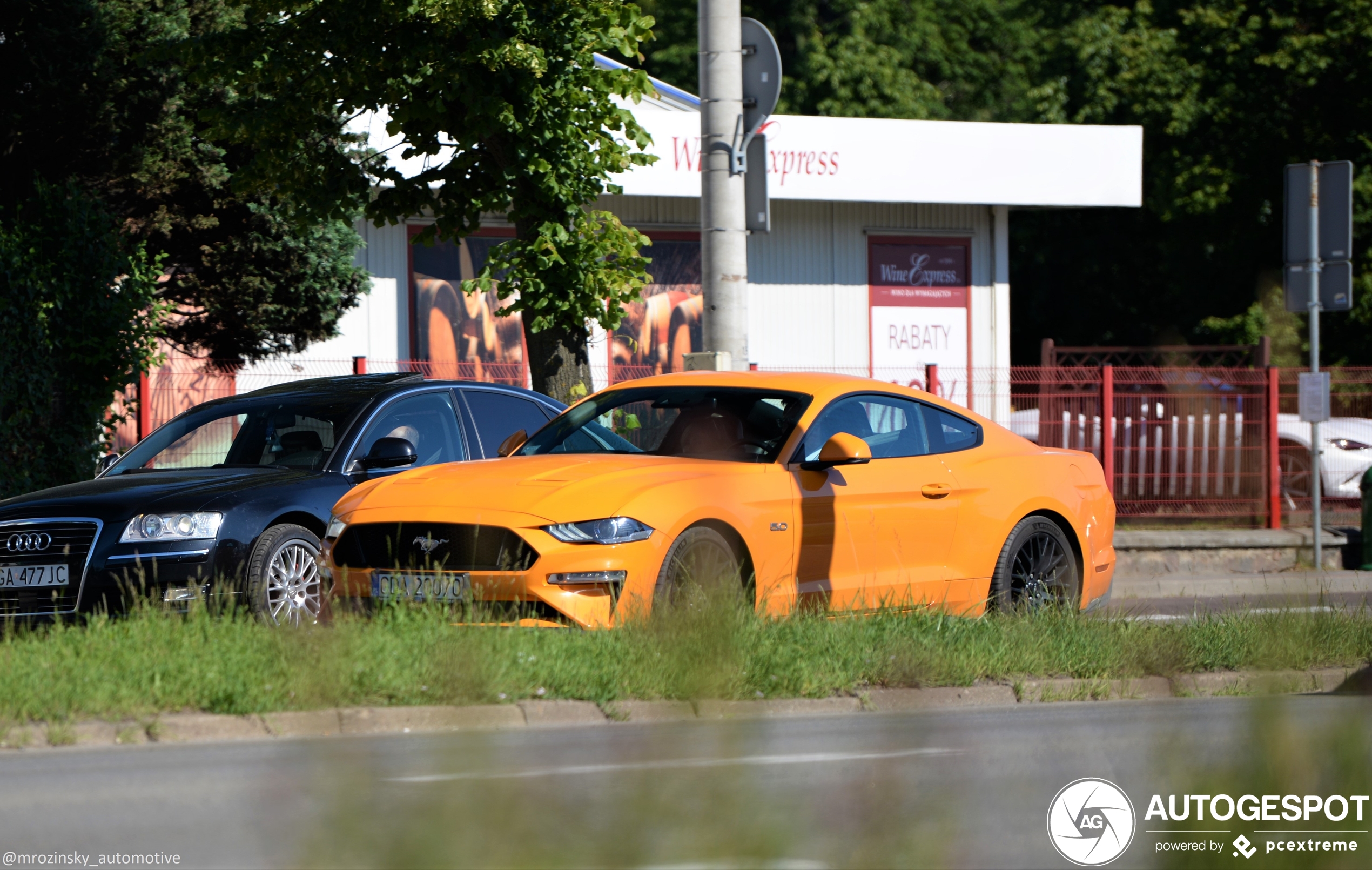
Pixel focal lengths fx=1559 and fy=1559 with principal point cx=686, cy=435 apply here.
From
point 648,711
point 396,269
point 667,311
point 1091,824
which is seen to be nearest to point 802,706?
point 648,711

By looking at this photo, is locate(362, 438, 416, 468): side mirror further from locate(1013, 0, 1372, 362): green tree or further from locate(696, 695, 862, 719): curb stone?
locate(1013, 0, 1372, 362): green tree

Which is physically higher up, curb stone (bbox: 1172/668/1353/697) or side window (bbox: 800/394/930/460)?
side window (bbox: 800/394/930/460)

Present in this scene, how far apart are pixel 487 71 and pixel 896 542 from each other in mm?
6129

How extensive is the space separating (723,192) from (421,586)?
514 centimetres

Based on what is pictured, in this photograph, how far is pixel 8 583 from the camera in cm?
842

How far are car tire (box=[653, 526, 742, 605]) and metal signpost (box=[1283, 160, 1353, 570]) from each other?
1015cm

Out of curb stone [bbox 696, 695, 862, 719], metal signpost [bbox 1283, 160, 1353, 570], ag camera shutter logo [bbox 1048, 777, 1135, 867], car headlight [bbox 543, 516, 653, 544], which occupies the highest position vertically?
metal signpost [bbox 1283, 160, 1353, 570]

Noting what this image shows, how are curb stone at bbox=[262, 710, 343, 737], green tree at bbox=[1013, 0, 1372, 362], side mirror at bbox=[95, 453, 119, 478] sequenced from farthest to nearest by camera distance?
green tree at bbox=[1013, 0, 1372, 362] → side mirror at bbox=[95, 453, 119, 478] → curb stone at bbox=[262, 710, 343, 737]

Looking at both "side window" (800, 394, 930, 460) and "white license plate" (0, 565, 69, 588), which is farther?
"side window" (800, 394, 930, 460)

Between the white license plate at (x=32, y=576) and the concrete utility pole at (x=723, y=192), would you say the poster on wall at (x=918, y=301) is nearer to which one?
the concrete utility pole at (x=723, y=192)

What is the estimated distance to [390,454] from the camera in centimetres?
900

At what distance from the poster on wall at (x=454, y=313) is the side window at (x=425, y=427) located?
1420 cm

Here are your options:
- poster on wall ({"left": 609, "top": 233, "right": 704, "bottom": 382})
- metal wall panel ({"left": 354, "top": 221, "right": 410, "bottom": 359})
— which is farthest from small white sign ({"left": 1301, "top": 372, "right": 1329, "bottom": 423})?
metal wall panel ({"left": 354, "top": 221, "right": 410, "bottom": 359})

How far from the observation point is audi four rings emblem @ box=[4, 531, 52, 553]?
8.42 metres
